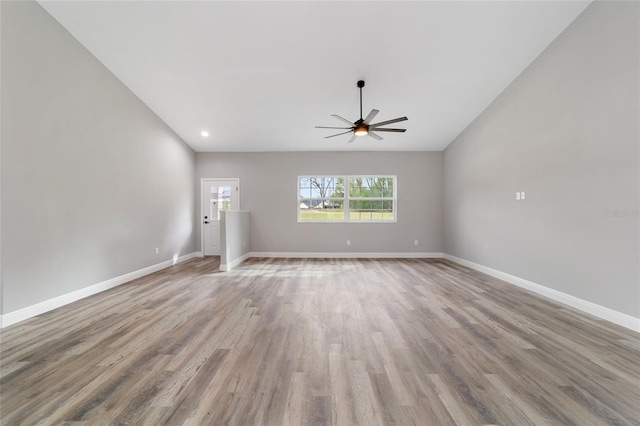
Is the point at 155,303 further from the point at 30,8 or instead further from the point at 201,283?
the point at 30,8

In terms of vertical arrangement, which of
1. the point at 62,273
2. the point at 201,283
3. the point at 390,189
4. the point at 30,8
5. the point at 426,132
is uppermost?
the point at 30,8

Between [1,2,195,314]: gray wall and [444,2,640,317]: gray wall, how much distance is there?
6165 millimetres

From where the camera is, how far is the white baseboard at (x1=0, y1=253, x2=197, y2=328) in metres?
2.64

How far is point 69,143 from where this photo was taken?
332cm

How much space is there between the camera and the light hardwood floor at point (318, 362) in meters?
1.43

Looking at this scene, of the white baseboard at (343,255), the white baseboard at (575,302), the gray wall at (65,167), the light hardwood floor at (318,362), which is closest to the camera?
the light hardwood floor at (318,362)

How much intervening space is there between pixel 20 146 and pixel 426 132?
20.7 feet

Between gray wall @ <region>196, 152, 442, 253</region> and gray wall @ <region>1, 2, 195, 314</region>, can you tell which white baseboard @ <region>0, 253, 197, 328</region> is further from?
gray wall @ <region>196, 152, 442, 253</region>

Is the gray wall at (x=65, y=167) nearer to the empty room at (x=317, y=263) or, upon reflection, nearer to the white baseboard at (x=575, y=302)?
the empty room at (x=317, y=263)

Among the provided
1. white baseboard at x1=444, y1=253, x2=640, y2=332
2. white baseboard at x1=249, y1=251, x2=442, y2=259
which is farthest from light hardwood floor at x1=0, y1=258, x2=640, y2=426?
white baseboard at x1=249, y1=251, x2=442, y2=259

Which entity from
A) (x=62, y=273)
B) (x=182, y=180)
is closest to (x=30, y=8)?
(x=62, y=273)

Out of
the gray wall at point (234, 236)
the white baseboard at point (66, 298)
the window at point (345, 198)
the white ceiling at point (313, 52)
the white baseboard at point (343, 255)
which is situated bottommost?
the white baseboard at point (343, 255)

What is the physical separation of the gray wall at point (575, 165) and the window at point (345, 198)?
2.45m

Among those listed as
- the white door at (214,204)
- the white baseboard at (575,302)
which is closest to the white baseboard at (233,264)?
the white door at (214,204)
